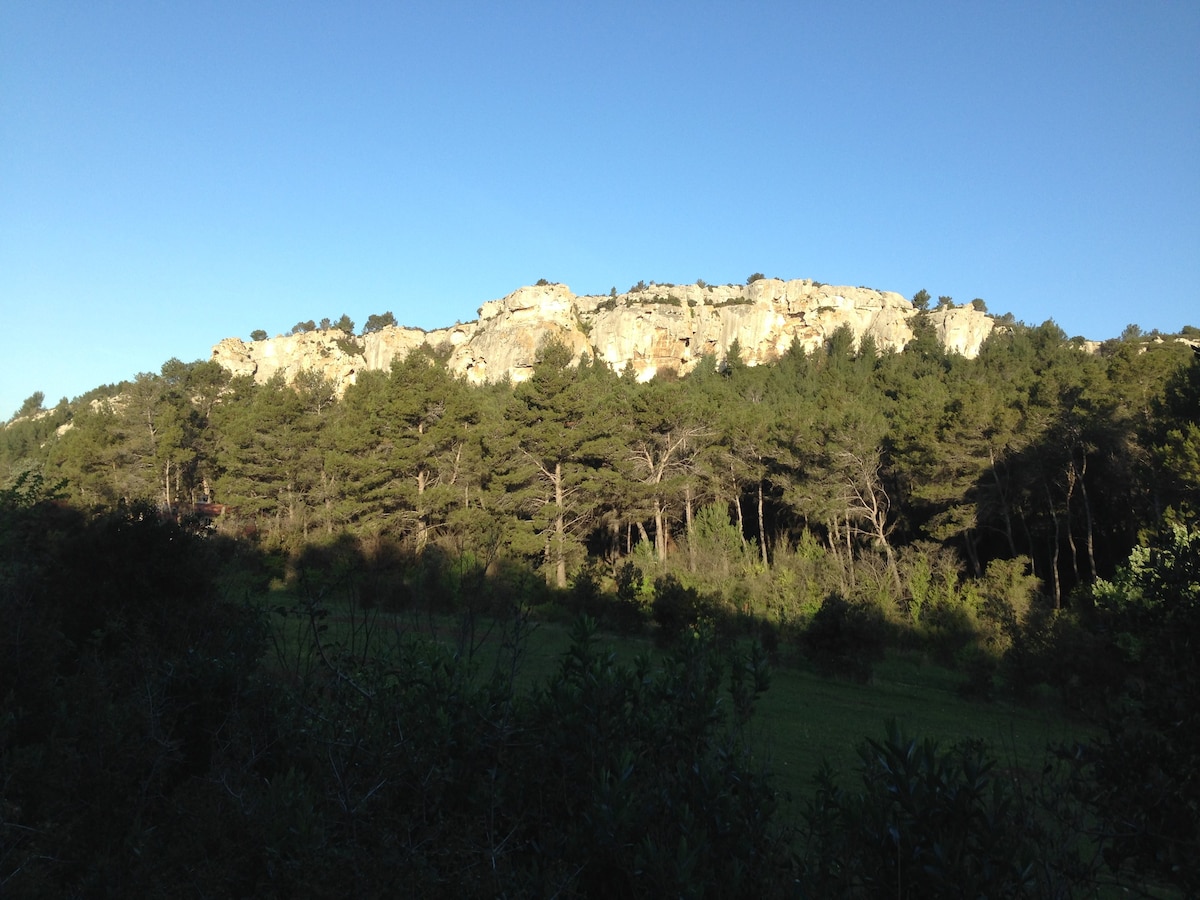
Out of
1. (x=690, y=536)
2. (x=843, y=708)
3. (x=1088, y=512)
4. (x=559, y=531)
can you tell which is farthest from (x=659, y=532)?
(x=843, y=708)

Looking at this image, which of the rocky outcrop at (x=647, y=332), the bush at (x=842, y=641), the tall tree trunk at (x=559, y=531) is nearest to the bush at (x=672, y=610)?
the bush at (x=842, y=641)

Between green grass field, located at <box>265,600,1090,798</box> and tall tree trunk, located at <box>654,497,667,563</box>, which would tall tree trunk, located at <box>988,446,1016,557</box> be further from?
tall tree trunk, located at <box>654,497,667,563</box>

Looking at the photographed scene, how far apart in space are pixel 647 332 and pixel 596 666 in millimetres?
92023

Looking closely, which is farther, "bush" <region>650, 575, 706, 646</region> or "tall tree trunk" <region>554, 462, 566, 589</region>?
"tall tree trunk" <region>554, 462, 566, 589</region>

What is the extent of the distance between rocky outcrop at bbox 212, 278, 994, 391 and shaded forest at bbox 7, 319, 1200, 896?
55170mm

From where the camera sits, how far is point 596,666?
13.8 feet

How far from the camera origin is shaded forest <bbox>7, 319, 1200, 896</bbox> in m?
3.07

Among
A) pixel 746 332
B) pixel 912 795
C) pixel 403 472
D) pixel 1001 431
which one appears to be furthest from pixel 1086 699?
pixel 746 332

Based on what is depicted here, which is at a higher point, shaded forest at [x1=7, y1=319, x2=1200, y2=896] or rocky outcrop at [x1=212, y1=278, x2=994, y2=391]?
rocky outcrop at [x1=212, y1=278, x2=994, y2=391]

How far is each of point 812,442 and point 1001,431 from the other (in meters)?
7.38

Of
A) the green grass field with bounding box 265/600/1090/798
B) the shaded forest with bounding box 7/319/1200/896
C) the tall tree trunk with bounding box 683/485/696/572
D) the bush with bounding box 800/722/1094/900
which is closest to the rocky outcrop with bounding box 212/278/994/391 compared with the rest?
the tall tree trunk with bounding box 683/485/696/572

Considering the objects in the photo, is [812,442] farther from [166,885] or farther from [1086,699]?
[166,885]

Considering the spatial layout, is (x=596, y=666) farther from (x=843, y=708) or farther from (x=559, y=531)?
(x=559, y=531)

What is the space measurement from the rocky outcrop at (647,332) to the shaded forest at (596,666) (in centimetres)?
5517
